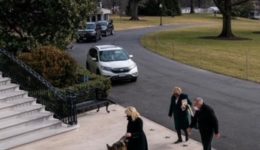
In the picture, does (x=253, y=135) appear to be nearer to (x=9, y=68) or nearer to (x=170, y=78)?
(x=9, y=68)

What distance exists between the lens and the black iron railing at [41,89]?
15.5 metres

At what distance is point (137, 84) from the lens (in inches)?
930

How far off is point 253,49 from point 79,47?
14048 millimetres

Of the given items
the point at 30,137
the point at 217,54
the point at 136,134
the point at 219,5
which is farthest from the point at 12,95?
the point at 219,5

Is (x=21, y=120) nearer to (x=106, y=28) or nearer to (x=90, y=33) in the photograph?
(x=90, y=33)

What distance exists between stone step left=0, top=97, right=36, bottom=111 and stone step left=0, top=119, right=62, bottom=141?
3.58 feet

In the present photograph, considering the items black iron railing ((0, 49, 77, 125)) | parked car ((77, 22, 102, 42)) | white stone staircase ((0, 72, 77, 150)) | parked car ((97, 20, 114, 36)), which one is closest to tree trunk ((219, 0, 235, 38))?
parked car ((97, 20, 114, 36))

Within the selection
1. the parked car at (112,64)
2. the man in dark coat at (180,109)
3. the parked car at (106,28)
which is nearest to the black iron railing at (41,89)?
the man in dark coat at (180,109)

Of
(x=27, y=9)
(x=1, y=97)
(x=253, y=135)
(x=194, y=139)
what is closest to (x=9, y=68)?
(x=1, y=97)

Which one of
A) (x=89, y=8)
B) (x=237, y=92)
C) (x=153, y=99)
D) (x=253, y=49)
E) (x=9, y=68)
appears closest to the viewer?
(x=9, y=68)

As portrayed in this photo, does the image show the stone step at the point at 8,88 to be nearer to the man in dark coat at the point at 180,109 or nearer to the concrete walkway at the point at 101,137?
the concrete walkway at the point at 101,137

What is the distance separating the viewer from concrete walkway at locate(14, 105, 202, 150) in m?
13.8

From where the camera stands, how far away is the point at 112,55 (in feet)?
82.2

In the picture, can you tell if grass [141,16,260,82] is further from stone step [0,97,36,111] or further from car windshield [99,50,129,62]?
stone step [0,97,36,111]
